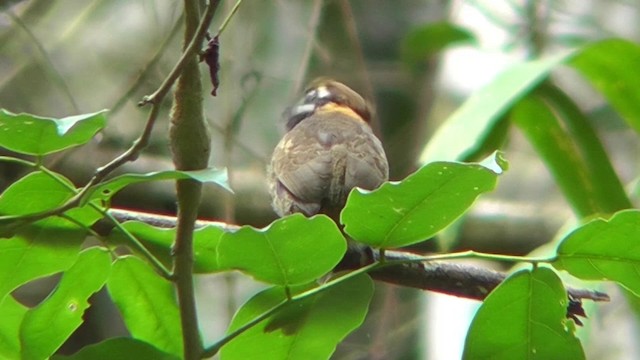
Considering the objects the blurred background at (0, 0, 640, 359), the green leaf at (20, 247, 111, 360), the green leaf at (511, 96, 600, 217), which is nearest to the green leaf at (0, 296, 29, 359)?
the green leaf at (20, 247, 111, 360)

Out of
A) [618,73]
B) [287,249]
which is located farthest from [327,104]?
[287,249]

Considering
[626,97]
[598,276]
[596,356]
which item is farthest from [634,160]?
[598,276]

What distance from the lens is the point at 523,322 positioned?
0.96 meters

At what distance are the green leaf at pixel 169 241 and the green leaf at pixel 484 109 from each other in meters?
0.95

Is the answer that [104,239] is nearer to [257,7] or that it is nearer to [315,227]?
[315,227]

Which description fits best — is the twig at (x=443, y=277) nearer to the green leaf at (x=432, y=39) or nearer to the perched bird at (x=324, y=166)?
the perched bird at (x=324, y=166)

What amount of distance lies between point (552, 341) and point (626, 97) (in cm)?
133

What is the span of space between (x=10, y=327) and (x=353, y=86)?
2299 mm

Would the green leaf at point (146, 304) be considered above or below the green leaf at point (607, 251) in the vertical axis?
below

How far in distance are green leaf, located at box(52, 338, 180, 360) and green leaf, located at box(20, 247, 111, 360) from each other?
74mm

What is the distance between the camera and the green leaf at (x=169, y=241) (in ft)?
3.39

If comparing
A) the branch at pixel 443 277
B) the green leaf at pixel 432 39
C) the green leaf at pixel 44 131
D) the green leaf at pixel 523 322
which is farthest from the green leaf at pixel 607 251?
the green leaf at pixel 432 39

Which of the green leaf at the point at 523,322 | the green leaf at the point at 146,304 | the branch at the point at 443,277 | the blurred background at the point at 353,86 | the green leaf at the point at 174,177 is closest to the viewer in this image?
the green leaf at the point at 174,177

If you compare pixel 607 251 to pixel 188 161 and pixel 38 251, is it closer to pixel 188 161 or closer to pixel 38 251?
pixel 188 161
